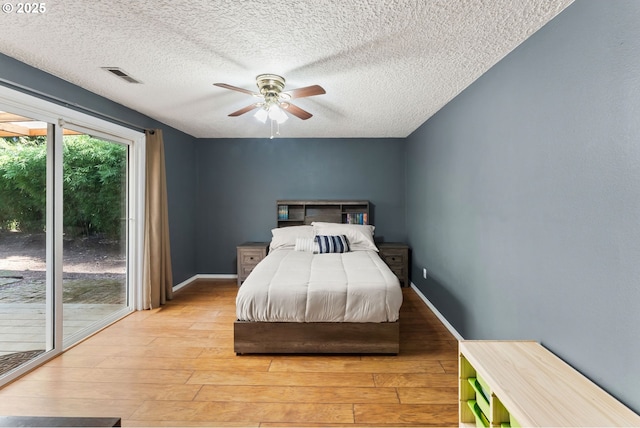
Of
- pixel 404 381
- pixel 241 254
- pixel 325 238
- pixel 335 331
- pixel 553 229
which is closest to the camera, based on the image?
pixel 553 229

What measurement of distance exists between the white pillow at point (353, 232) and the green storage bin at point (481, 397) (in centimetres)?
260

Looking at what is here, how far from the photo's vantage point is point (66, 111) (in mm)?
2564

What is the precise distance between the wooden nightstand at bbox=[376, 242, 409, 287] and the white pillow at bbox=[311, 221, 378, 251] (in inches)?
15.0

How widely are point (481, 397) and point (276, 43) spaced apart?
236 cm

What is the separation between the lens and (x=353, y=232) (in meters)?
4.29

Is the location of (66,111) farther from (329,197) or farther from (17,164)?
(329,197)

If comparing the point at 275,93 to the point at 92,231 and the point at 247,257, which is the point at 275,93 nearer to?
the point at 92,231

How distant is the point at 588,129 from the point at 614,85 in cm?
20

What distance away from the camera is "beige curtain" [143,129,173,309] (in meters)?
3.57

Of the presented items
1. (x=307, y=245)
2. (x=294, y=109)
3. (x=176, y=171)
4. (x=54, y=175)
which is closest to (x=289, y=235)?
(x=307, y=245)

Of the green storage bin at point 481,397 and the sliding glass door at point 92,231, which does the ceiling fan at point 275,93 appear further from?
the green storage bin at point 481,397

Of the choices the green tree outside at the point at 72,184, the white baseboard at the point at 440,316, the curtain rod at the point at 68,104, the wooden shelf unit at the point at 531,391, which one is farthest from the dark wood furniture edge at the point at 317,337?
the curtain rod at the point at 68,104

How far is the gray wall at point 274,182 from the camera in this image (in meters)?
4.91

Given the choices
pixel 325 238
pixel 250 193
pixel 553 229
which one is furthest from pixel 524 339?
pixel 250 193
